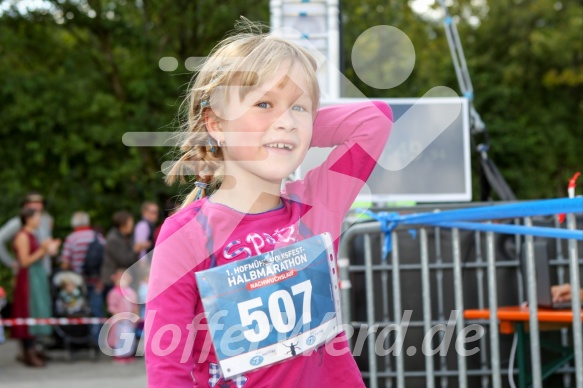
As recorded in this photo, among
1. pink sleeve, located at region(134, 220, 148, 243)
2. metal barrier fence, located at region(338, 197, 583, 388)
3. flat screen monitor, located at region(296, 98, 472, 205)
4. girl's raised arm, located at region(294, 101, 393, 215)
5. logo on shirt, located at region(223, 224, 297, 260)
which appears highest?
girl's raised arm, located at region(294, 101, 393, 215)

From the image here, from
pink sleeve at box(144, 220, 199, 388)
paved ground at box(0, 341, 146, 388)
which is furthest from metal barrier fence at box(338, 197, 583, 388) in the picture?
paved ground at box(0, 341, 146, 388)

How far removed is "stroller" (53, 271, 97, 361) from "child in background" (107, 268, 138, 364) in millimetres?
272

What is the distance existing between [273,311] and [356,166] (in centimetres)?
50

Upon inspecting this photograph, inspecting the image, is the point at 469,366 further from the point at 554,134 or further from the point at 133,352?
the point at 554,134

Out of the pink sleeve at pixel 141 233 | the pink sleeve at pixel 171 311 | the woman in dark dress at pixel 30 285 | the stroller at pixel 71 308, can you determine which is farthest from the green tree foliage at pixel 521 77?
the pink sleeve at pixel 171 311

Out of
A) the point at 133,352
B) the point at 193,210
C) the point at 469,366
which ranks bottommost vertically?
the point at 133,352

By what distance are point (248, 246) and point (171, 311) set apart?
27 centimetres

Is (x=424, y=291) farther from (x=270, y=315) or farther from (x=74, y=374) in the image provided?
(x=74, y=374)

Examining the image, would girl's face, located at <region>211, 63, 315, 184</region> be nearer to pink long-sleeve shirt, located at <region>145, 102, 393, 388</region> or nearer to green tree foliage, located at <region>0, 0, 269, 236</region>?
pink long-sleeve shirt, located at <region>145, 102, 393, 388</region>

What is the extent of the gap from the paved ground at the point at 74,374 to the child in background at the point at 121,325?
133mm

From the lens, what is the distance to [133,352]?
10.1 meters

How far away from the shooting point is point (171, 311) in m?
2.29

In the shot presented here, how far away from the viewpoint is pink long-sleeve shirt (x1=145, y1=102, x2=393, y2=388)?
228 centimetres

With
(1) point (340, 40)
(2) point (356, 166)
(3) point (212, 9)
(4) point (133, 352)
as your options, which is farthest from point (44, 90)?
(2) point (356, 166)
